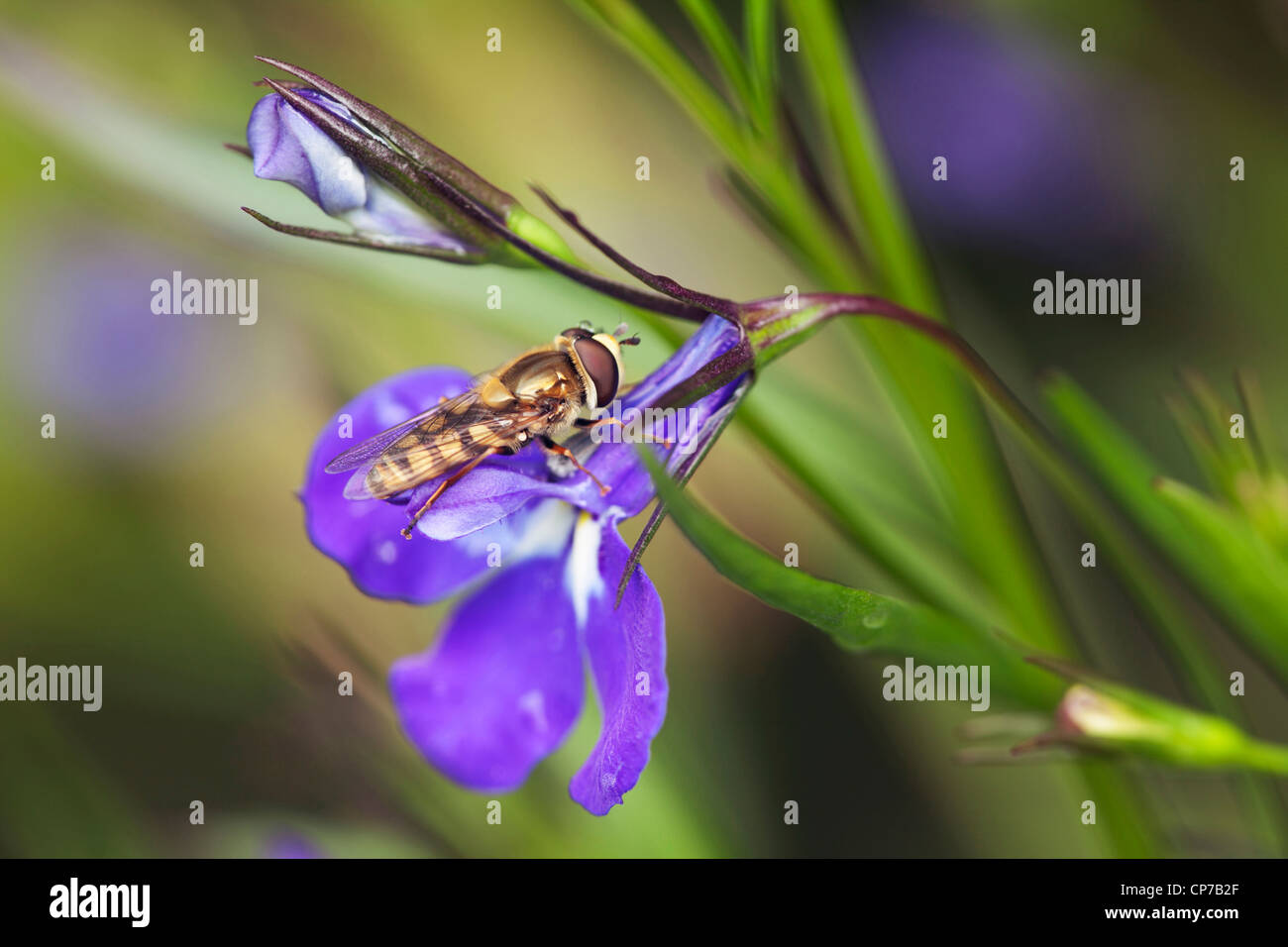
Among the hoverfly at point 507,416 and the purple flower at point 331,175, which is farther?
the hoverfly at point 507,416

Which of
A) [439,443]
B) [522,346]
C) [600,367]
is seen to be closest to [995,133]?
[522,346]

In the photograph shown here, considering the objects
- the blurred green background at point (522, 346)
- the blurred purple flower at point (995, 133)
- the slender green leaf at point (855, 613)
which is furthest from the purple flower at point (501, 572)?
the blurred purple flower at point (995, 133)

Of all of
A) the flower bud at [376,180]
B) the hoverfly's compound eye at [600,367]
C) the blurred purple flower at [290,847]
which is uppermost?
the flower bud at [376,180]

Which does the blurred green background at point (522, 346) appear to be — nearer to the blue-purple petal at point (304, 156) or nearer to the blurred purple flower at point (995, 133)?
the blurred purple flower at point (995, 133)

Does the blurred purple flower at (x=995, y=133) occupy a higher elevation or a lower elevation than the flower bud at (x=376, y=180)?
higher
